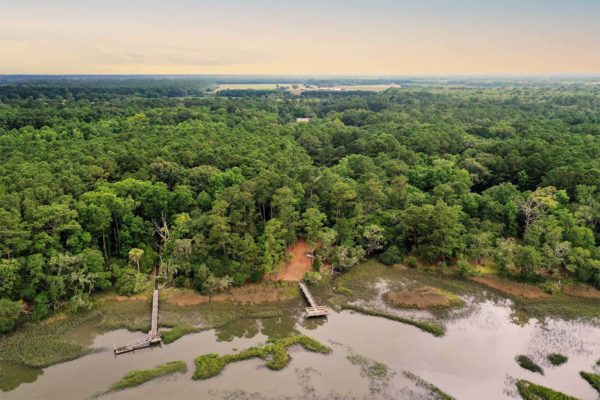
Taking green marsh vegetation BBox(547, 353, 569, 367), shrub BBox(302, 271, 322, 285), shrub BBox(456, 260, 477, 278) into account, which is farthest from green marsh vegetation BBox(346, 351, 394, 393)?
shrub BBox(456, 260, 477, 278)

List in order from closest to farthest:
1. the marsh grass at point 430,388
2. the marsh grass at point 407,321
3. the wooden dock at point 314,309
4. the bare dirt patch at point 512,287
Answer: the marsh grass at point 430,388 < the marsh grass at point 407,321 < the wooden dock at point 314,309 < the bare dirt patch at point 512,287

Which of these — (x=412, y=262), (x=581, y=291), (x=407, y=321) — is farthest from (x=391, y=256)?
(x=581, y=291)

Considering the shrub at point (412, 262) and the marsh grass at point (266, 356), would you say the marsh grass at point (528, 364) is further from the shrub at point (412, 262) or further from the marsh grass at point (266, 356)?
the shrub at point (412, 262)

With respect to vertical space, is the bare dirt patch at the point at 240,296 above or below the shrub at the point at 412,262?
below

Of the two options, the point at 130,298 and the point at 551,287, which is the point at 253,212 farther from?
the point at 551,287

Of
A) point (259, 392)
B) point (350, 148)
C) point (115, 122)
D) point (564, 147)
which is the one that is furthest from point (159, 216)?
point (564, 147)

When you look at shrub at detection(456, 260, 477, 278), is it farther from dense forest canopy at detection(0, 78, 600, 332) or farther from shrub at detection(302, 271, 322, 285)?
shrub at detection(302, 271, 322, 285)

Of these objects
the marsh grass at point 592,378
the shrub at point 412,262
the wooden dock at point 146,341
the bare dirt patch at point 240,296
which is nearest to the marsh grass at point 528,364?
the marsh grass at point 592,378
